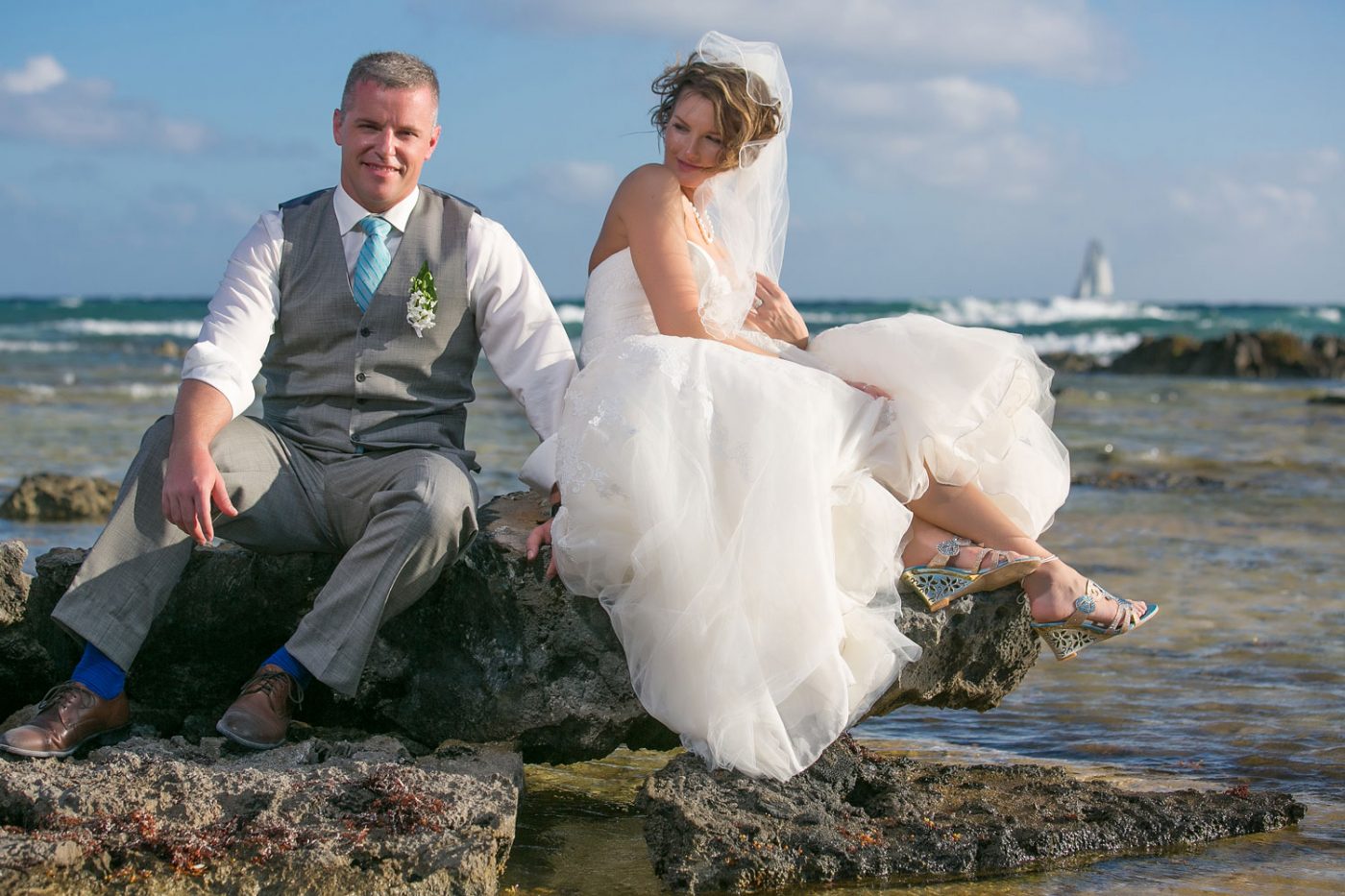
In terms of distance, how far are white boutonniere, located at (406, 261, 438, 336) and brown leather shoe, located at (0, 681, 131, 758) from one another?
4.31 feet

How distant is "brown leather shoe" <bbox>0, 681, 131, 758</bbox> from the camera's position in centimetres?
348

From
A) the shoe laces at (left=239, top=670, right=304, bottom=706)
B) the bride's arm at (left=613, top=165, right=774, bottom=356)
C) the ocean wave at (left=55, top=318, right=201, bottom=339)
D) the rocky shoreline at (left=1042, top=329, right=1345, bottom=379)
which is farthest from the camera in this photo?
the ocean wave at (left=55, top=318, right=201, bottom=339)

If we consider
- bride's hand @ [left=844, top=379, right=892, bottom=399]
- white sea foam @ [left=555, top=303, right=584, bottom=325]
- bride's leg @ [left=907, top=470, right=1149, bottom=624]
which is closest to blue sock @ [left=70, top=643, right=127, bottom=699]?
bride's hand @ [left=844, top=379, right=892, bottom=399]

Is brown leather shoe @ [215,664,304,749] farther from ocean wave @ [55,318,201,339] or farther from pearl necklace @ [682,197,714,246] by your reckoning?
ocean wave @ [55,318,201,339]

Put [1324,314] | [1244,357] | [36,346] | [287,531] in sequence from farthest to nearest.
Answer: [1324,314] → [36,346] → [1244,357] → [287,531]

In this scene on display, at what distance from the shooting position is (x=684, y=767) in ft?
12.2

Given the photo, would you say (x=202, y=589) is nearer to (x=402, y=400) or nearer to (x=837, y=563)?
(x=402, y=400)

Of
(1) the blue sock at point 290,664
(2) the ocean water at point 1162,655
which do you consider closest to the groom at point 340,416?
(1) the blue sock at point 290,664

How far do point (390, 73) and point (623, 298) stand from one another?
970 mm

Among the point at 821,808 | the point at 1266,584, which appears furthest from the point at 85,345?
the point at 821,808

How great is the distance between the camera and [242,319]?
402 cm

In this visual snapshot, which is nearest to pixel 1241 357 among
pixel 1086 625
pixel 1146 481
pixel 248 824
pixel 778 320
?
pixel 1146 481

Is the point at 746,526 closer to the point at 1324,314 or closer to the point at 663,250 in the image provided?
the point at 663,250

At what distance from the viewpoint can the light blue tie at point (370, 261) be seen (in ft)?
13.5
